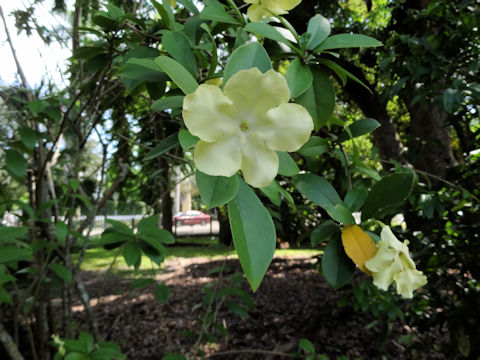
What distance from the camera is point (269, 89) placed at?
0.42m

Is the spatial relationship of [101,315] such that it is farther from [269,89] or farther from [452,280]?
[269,89]

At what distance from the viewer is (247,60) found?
439 mm

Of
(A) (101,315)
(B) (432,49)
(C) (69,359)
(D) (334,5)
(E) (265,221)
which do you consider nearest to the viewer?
(E) (265,221)

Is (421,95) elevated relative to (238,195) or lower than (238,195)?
elevated

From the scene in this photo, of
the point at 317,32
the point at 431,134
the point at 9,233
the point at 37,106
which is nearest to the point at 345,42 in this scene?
the point at 317,32

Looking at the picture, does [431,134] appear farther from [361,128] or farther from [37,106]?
[37,106]

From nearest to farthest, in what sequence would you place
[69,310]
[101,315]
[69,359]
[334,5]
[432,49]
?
[69,359] → [432,49] → [69,310] → [334,5] → [101,315]

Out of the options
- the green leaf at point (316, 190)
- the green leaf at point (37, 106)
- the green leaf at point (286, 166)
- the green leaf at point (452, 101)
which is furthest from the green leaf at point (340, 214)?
the green leaf at point (37, 106)

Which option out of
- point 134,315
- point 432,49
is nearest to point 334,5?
point 432,49

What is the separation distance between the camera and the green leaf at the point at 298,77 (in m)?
0.47

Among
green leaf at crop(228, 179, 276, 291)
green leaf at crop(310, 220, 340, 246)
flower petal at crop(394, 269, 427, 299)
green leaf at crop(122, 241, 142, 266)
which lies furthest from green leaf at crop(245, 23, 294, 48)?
green leaf at crop(122, 241, 142, 266)

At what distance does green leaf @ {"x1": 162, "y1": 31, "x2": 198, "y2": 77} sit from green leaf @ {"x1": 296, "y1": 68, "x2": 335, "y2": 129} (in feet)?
0.64

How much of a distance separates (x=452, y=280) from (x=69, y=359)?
1.67 meters

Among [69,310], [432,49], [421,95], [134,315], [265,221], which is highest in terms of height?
[432,49]
